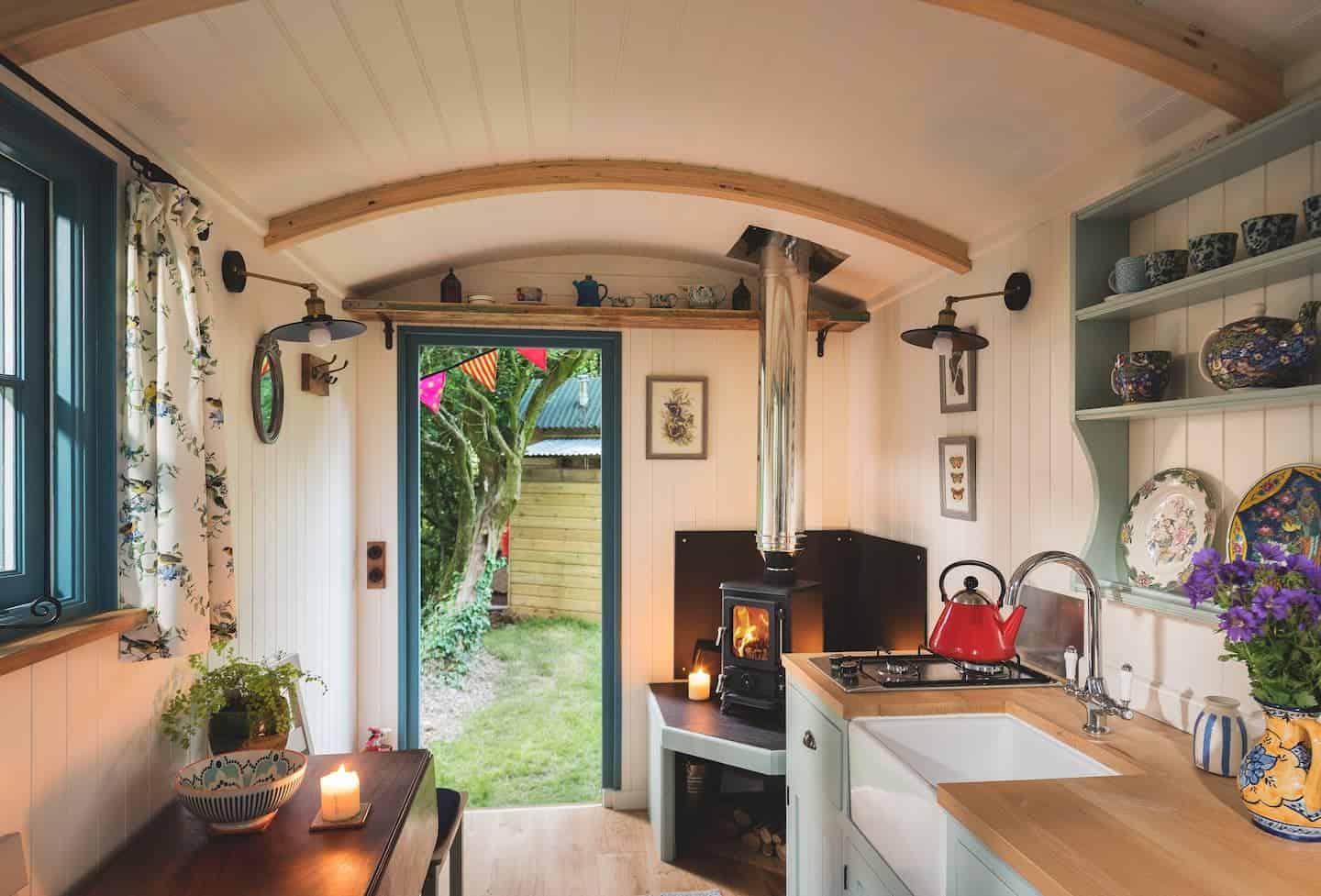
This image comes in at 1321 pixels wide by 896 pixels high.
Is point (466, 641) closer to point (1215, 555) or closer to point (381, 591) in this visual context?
point (381, 591)

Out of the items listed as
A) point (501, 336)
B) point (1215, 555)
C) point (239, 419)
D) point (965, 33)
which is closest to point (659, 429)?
point (501, 336)

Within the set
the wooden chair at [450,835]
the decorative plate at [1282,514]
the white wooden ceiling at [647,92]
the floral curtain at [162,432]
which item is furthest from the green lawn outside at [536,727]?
the decorative plate at [1282,514]

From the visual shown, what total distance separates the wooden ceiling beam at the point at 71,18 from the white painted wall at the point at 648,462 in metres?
2.32

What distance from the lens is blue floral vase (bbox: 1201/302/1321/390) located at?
135 centimetres

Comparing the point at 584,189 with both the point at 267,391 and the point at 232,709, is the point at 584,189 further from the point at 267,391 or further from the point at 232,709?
the point at 232,709

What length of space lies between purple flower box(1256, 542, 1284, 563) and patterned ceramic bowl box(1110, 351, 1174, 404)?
384mm

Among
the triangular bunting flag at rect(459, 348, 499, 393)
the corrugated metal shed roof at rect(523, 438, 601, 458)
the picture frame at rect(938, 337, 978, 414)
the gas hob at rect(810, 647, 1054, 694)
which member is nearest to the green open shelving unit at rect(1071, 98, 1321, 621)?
the gas hob at rect(810, 647, 1054, 694)

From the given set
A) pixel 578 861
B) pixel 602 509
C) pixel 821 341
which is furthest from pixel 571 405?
pixel 578 861

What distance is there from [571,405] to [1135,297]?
3.64 metres

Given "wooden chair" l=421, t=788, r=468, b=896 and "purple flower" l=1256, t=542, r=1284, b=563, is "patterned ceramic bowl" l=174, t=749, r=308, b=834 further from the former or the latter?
"purple flower" l=1256, t=542, r=1284, b=563

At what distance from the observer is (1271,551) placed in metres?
1.37

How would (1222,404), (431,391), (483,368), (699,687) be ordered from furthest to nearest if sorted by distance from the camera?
(483,368), (431,391), (699,687), (1222,404)

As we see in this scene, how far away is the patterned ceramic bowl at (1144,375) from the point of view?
1683 millimetres

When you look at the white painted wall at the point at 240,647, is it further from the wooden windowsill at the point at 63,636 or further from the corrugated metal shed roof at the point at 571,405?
the corrugated metal shed roof at the point at 571,405
